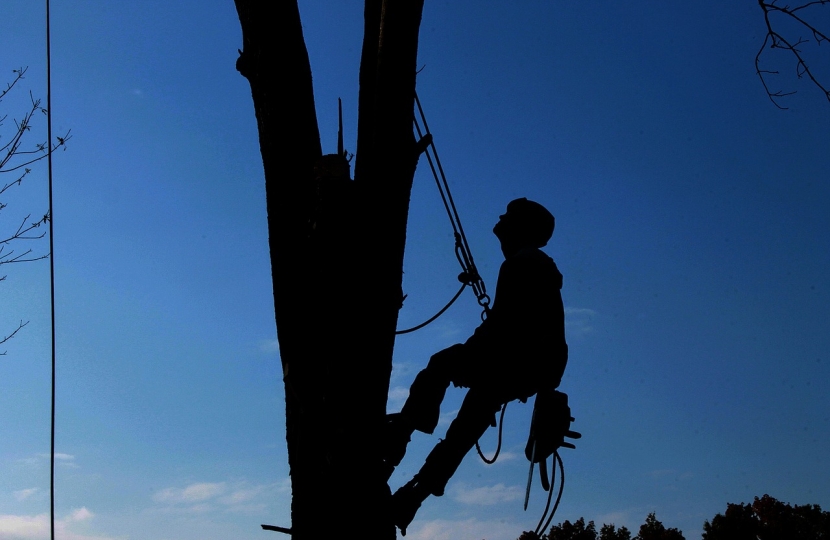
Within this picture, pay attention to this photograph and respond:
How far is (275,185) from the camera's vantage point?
2.68 m

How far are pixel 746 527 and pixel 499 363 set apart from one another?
2621 cm

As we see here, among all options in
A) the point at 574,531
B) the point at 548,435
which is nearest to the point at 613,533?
the point at 574,531

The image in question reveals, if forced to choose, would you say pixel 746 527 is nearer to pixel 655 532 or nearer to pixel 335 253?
pixel 655 532

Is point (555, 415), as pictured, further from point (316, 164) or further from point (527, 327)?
point (316, 164)

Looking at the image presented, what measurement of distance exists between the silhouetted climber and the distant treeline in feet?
75.9

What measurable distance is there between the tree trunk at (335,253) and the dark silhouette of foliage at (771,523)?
26.6 metres

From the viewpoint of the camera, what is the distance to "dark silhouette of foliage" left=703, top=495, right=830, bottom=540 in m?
24.9

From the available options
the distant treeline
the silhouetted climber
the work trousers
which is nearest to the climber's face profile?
the silhouetted climber

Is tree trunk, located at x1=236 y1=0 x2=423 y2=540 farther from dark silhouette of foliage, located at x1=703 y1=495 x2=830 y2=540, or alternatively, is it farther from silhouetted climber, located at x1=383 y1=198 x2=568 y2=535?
dark silhouette of foliage, located at x1=703 y1=495 x2=830 y2=540

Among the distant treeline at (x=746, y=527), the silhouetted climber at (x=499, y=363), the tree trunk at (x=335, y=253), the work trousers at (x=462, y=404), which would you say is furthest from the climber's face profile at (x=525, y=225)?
the distant treeline at (x=746, y=527)

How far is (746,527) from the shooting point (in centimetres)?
2538

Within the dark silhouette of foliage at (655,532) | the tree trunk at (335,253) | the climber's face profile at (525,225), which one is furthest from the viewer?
the dark silhouette of foliage at (655,532)

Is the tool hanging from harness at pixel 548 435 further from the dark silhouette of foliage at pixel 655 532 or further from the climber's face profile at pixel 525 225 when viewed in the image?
the dark silhouette of foliage at pixel 655 532

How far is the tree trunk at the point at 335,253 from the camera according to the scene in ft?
7.75
